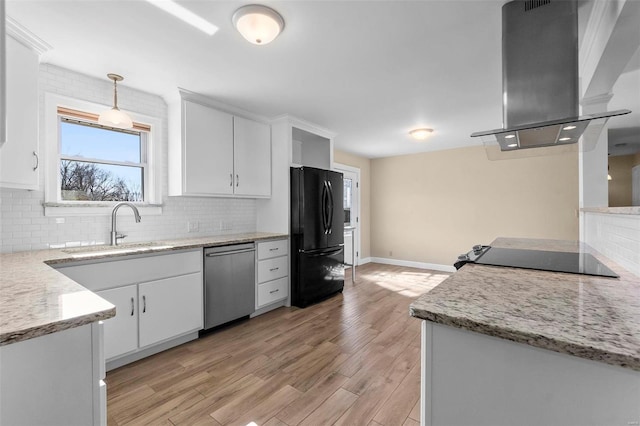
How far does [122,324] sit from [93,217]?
104cm

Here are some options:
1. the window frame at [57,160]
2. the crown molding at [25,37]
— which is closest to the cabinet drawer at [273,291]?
the window frame at [57,160]

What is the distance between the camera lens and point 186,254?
2578mm

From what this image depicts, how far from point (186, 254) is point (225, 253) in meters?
0.39

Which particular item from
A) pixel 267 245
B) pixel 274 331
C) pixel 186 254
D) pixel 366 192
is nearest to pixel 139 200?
pixel 186 254

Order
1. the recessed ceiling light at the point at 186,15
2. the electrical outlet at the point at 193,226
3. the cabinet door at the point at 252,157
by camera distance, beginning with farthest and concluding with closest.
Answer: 1. the cabinet door at the point at 252,157
2. the electrical outlet at the point at 193,226
3. the recessed ceiling light at the point at 186,15

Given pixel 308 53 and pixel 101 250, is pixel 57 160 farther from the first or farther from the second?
pixel 308 53

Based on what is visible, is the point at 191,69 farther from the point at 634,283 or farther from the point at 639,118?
the point at 639,118

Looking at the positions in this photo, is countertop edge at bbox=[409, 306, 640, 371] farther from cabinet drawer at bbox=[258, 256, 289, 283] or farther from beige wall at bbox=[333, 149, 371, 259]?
beige wall at bbox=[333, 149, 371, 259]

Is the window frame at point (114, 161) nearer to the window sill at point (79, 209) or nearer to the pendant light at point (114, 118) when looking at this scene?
the window sill at point (79, 209)

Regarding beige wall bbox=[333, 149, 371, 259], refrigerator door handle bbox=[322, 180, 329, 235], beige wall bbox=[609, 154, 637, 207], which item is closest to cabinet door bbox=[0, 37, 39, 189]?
refrigerator door handle bbox=[322, 180, 329, 235]

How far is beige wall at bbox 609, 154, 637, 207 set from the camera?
5406mm

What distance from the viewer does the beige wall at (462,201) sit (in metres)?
4.51

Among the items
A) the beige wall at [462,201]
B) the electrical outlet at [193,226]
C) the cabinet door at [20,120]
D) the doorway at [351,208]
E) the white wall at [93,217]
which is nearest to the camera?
the cabinet door at [20,120]

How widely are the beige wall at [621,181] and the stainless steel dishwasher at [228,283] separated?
686 centimetres
